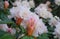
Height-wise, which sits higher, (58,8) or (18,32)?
(58,8)

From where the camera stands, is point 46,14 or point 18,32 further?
point 46,14

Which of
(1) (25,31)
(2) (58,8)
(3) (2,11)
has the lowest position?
(1) (25,31)

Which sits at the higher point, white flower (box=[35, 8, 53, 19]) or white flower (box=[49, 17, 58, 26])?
white flower (box=[35, 8, 53, 19])

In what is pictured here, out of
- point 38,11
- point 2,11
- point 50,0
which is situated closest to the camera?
point 2,11

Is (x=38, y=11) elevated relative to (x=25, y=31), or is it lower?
elevated

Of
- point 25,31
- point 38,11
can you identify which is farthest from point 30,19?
point 38,11

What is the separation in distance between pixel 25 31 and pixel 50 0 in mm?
1977

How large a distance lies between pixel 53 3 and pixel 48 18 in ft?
2.76

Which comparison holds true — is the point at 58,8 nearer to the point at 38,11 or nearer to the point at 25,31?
the point at 38,11

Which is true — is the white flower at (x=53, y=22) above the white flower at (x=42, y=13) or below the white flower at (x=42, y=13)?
below

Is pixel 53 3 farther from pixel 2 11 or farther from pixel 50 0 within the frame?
pixel 2 11

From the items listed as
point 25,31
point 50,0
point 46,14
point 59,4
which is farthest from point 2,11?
point 50,0

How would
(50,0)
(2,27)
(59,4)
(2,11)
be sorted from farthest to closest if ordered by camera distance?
(50,0) → (59,4) → (2,11) → (2,27)

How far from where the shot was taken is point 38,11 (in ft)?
7.64
